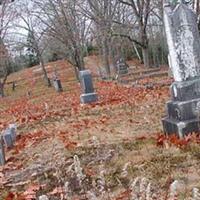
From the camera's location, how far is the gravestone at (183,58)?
7.80 m

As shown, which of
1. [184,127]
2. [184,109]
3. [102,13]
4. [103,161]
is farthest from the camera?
[102,13]

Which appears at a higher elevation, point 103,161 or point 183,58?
point 183,58

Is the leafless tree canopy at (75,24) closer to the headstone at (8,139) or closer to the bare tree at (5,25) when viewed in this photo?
the bare tree at (5,25)

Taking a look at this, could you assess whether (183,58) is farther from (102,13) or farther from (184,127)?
(102,13)

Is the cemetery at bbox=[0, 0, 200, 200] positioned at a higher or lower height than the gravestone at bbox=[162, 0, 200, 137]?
lower

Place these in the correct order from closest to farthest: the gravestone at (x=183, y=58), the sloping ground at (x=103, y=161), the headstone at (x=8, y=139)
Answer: the sloping ground at (x=103, y=161)
the gravestone at (x=183, y=58)
the headstone at (x=8, y=139)

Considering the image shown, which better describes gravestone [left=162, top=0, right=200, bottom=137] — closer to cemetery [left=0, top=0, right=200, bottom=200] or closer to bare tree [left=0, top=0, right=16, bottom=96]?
cemetery [left=0, top=0, right=200, bottom=200]

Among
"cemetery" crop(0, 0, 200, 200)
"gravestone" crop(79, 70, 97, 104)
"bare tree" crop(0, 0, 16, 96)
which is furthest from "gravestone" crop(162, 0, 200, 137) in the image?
"bare tree" crop(0, 0, 16, 96)

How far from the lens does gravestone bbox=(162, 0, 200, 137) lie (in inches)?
307

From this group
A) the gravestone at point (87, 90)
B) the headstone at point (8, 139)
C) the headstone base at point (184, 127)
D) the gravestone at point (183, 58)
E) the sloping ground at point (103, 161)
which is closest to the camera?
the sloping ground at point (103, 161)

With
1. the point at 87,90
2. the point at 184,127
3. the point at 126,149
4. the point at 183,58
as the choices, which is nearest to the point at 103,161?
the point at 126,149

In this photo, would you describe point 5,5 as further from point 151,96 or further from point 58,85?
point 151,96

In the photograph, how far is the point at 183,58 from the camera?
7.88 meters

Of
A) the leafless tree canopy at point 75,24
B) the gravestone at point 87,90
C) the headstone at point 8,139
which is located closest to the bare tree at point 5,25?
the leafless tree canopy at point 75,24
